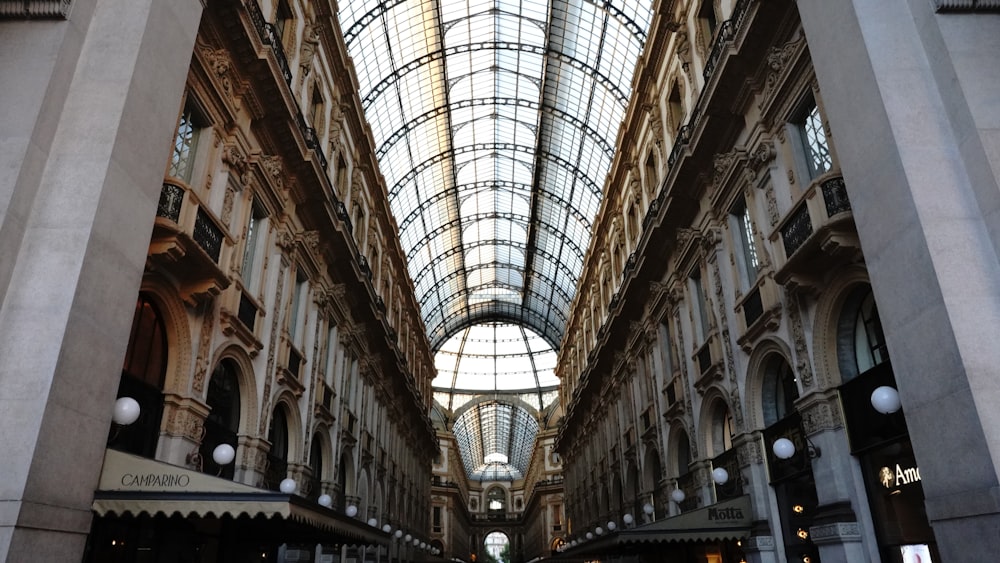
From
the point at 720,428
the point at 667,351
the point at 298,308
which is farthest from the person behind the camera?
the point at 667,351

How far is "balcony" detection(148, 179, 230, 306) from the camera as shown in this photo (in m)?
10.3

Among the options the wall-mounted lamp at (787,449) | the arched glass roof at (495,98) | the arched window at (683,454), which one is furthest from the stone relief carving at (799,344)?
the arched glass roof at (495,98)

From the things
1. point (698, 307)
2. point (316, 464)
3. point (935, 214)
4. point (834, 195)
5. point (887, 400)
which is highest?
point (698, 307)

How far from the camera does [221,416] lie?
13.5m

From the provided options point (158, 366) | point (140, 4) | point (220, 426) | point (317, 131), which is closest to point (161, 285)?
point (158, 366)

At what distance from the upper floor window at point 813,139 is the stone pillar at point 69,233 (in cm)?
1093

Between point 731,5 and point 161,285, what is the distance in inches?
543

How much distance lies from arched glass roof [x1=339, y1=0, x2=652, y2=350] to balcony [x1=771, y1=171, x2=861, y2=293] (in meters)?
16.2

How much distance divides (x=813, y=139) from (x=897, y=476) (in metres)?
6.15

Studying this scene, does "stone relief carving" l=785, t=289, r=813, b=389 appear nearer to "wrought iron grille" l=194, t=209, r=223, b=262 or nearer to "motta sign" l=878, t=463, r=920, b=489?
"motta sign" l=878, t=463, r=920, b=489

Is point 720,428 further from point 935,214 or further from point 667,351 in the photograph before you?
point 935,214

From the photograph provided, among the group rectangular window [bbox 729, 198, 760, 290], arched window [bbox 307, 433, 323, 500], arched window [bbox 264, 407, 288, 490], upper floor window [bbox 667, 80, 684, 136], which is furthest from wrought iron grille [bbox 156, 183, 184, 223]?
upper floor window [bbox 667, 80, 684, 136]

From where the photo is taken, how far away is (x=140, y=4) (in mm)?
9281

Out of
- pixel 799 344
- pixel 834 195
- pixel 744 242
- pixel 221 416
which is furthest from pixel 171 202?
pixel 744 242
